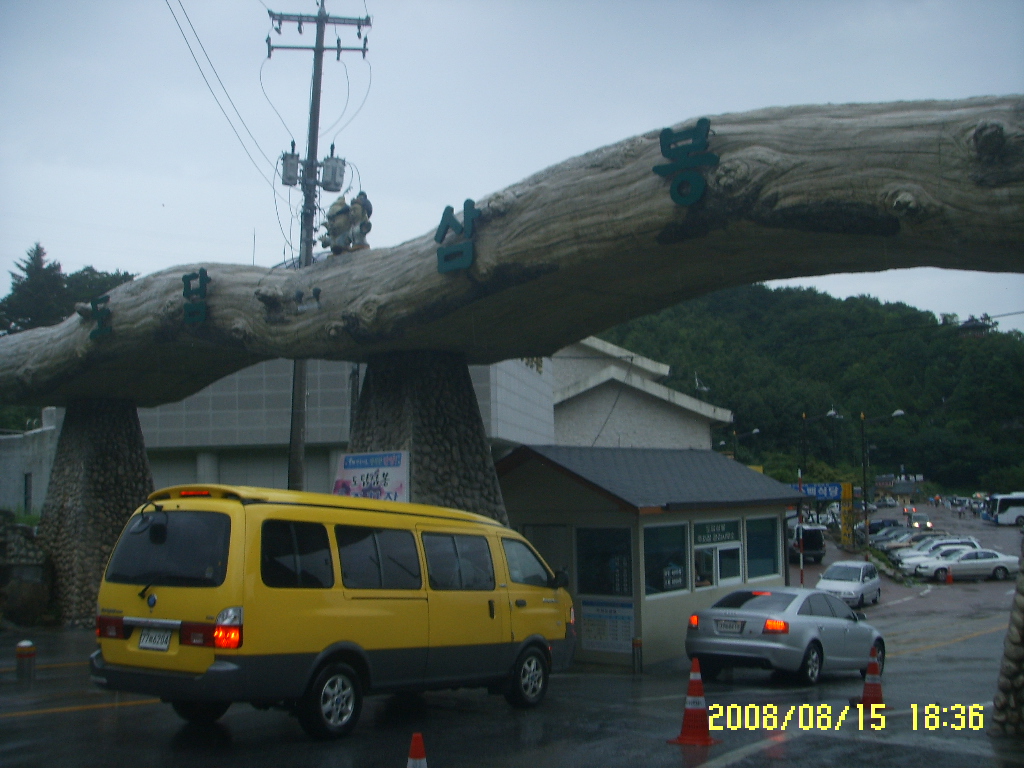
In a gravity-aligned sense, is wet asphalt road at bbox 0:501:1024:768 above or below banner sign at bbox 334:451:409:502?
below

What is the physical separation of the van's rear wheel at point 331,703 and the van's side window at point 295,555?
0.71m

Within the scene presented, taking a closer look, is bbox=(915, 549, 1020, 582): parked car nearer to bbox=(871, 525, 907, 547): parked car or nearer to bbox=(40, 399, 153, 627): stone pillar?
bbox=(871, 525, 907, 547): parked car

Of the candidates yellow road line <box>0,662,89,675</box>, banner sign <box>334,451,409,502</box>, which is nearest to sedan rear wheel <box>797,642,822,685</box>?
banner sign <box>334,451,409,502</box>

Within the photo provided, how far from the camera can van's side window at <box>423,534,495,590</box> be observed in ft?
29.0

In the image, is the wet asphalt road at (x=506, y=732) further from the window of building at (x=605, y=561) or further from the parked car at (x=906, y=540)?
the parked car at (x=906, y=540)

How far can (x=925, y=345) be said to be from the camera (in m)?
55.5

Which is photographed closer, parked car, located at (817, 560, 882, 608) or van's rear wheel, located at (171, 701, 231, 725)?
van's rear wheel, located at (171, 701, 231, 725)

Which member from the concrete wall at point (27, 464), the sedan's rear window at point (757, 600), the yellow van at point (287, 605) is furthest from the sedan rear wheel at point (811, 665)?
the concrete wall at point (27, 464)

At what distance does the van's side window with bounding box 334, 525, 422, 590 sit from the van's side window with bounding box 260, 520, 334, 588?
208mm

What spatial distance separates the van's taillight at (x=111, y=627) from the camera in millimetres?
7445

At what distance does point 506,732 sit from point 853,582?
23.7 meters

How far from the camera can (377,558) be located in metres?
8.24

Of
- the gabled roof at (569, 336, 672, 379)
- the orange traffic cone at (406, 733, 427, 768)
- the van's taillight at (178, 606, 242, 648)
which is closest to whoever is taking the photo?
the orange traffic cone at (406, 733, 427, 768)

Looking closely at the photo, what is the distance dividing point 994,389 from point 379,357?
63.3 meters
